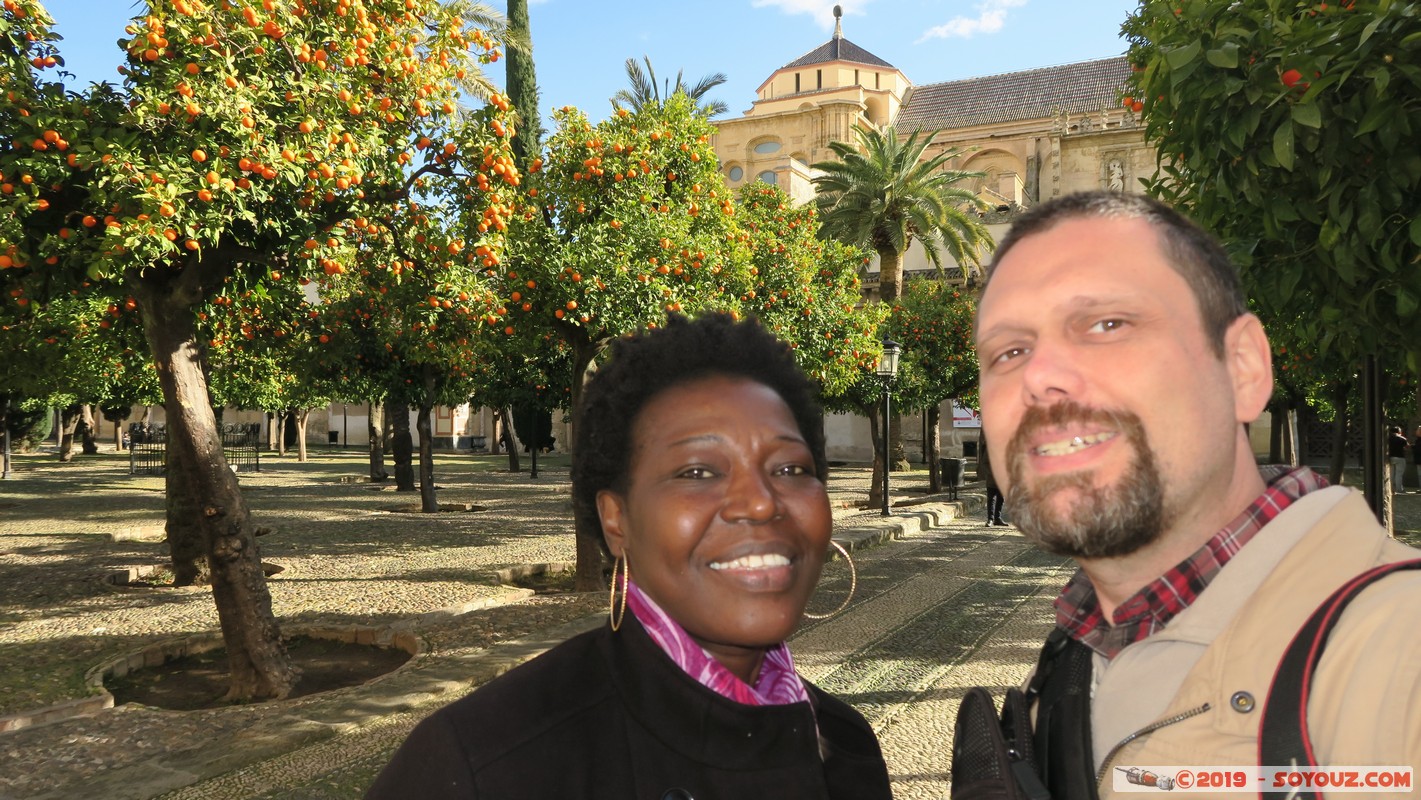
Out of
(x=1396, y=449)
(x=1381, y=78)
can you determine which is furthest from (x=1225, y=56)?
(x=1396, y=449)

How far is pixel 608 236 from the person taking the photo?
10188 millimetres

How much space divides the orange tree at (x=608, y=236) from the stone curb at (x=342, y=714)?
3.21 m

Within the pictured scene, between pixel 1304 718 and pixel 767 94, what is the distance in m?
66.4

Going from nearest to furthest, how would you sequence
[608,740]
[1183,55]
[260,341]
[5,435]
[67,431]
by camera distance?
[608,740] → [1183,55] → [260,341] → [5,435] → [67,431]

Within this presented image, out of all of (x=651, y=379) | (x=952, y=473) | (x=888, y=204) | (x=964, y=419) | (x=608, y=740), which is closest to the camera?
(x=608, y=740)

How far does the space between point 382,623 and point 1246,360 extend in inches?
336

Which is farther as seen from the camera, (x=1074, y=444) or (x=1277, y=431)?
(x=1277, y=431)

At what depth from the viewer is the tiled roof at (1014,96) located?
58094 millimetres

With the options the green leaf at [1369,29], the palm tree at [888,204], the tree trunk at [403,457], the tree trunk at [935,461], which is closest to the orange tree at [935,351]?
the tree trunk at [935,461]

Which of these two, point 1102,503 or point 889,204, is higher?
point 889,204

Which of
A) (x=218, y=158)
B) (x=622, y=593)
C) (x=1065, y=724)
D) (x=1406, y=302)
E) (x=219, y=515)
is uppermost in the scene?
(x=218, y=158)

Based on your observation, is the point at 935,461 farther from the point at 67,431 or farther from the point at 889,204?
the point at 67,431

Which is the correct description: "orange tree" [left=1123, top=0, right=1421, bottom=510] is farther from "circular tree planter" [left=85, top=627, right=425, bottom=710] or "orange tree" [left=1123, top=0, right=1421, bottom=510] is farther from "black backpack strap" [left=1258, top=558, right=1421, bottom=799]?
"circular tree planter" [left=85, top=627, right=425, bottom=710]

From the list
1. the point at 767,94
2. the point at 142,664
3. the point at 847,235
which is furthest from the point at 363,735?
the point at 767,94
